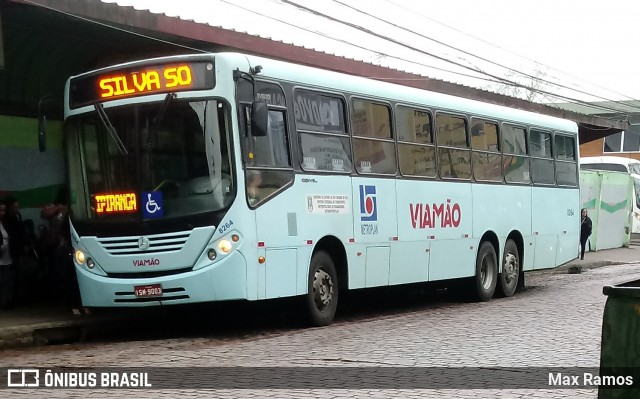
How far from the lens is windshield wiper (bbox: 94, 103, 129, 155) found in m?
12.6

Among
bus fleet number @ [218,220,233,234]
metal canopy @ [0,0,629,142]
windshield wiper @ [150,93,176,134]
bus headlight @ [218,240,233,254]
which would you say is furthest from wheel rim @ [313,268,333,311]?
metal canopy @ [0,0,629,142]

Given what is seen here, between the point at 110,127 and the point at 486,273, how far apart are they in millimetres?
8332

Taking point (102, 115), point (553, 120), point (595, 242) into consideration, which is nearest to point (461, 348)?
point (102, 115)

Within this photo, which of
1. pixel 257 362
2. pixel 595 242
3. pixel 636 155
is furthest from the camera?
pixel 636 155

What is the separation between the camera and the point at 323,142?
13.9m

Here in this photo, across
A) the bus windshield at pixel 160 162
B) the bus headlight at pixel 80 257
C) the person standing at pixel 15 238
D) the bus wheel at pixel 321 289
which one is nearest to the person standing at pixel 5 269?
the person standing at pixel 15 238

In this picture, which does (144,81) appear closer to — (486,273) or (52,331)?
(52,331)

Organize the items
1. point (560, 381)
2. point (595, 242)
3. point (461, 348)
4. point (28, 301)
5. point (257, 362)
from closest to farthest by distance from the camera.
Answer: point (560, 381), point (257, 362), point (461, 348), point (28, 301), point (595, 242)

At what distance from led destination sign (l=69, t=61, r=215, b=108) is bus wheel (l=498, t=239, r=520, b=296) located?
853 cm

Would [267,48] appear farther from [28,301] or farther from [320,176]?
[28,301]

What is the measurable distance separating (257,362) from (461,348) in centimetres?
236

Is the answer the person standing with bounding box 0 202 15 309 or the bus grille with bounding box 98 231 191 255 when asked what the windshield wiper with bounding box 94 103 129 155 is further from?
the person standing with bounding box 0 202 15 309

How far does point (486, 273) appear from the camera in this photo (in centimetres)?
1853

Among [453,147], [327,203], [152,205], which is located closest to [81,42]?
[152,205]
